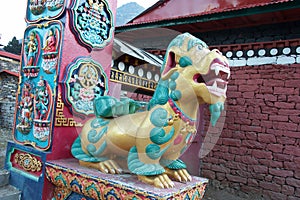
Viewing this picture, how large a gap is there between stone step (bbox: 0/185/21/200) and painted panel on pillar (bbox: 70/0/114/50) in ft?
5.10

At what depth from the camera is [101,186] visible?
1864 millimetres

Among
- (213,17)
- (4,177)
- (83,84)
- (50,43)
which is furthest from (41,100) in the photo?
(213,17)

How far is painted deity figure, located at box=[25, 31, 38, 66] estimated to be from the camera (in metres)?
2.64

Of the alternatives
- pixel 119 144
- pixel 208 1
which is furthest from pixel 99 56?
pixel 208 1

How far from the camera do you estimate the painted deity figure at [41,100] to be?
2.45 metres

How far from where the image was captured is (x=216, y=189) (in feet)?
15.9

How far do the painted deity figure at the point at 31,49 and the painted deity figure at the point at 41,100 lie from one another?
0.28 metres

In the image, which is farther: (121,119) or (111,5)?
(111,5)

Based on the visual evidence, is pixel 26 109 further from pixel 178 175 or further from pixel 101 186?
pixel 178 175

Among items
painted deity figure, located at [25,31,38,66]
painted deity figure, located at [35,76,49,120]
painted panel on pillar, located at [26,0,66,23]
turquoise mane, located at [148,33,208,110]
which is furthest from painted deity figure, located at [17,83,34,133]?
turquoise mane, located at [148,33,208,110]

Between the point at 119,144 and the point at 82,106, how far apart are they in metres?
0.81

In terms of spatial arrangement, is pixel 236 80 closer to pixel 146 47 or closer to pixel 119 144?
pixel 146 47

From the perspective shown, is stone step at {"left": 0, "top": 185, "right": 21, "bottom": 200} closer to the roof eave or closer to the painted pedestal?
the painted pedestal

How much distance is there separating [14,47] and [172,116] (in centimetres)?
2406
